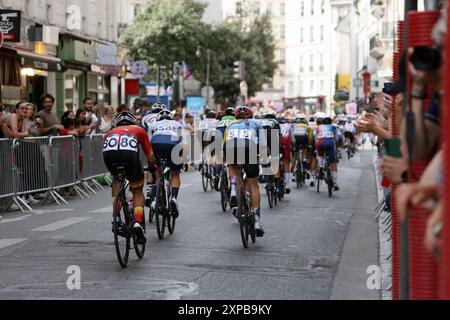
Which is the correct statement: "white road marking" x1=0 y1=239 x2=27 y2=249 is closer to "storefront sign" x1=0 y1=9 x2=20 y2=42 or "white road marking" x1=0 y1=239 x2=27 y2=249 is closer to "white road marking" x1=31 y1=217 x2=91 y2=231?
"white road marking" x1=31 y1=217 x2=91 y2=231

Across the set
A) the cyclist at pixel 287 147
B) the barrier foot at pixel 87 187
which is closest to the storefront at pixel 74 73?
the cyclist at pixel 287 147

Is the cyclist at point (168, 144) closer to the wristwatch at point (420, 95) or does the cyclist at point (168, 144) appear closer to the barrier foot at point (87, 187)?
the barrier foot at point (87, 187)

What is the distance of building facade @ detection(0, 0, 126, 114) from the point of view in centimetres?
3130

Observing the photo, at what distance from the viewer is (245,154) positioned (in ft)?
44.5

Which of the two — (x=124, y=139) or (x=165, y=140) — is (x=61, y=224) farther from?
(x=124, y=139)

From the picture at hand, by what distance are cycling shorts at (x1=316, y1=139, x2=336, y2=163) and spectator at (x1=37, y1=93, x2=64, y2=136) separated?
5.65 metres

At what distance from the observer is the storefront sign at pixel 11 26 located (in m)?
26.6

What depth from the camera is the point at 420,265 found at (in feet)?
18.0

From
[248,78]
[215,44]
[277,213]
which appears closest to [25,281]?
[277,213]

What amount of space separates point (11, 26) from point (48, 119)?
21.2 feet

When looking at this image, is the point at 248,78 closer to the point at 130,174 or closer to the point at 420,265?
the point at 130,174

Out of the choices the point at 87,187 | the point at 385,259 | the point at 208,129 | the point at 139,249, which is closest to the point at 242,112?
the point at 139,249

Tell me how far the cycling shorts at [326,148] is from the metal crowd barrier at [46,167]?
4.59 metres
